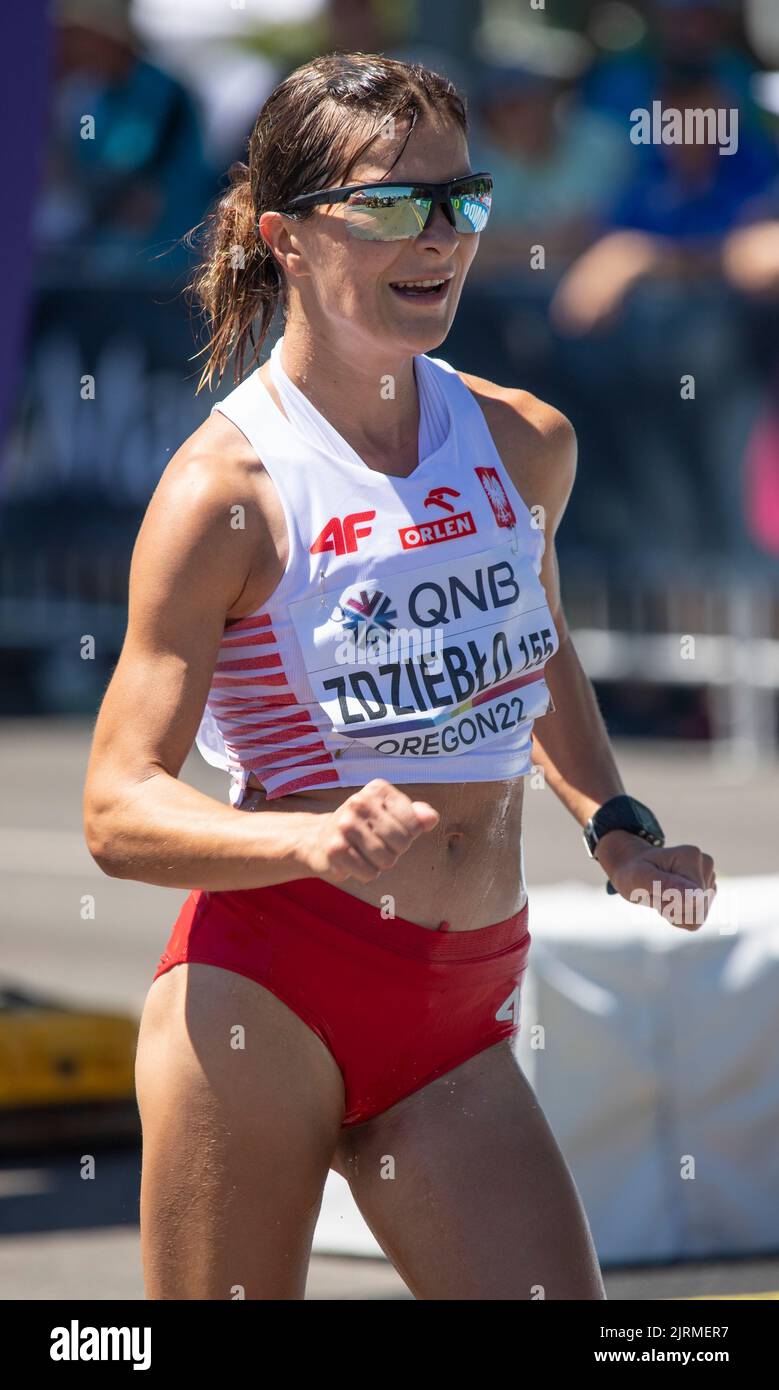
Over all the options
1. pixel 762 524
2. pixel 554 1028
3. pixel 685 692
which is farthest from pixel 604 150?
pixel 554 1028

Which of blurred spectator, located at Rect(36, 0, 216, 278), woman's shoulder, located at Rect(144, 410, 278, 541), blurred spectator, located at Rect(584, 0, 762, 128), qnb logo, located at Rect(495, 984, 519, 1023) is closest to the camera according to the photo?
woman's shoulder, located at Rect(144, 410, 278, 541)

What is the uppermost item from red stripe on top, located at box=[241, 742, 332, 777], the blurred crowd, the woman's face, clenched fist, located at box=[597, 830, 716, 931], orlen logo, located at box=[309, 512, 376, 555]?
the blurred crowd

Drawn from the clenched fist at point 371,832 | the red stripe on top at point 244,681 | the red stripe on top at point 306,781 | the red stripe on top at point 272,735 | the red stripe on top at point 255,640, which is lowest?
the clenched fist at point 371,832

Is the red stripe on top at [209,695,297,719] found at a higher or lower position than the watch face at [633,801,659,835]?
higher

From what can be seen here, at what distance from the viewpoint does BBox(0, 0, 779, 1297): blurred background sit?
9.95 metres

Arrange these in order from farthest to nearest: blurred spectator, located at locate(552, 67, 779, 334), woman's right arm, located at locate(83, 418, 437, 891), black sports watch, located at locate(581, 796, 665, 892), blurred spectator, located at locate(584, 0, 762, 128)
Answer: blurred spectator, located at locate(584, 0, 762, 128), blurred spectator, located at locate(552, 67, 779, 334), black sports watch, located at locate(581, 796, 665, 892), woman's right arm, located at locate(83, 418, 437, 891)

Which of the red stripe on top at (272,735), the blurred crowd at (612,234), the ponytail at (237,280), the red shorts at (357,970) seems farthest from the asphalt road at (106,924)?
the ponytail at (237,280)

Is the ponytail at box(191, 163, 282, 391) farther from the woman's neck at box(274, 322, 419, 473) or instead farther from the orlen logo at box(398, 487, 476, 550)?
the orlen logo at box(398, 487, 476, 550)

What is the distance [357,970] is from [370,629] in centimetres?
45

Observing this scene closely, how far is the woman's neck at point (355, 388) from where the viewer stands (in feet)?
9.61

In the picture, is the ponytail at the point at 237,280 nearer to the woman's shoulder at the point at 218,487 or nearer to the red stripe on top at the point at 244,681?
the woman's shoulder at the point at 218,487

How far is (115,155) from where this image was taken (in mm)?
11539
